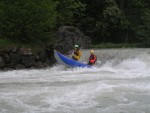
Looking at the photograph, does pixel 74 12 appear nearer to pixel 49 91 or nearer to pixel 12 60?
pixel 12 60

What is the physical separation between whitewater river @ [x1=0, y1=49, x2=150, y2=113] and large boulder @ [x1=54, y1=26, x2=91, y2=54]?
3841 millimetres

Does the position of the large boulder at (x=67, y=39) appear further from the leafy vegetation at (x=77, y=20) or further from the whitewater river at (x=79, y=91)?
the whitewater river at (x=79, y=91)

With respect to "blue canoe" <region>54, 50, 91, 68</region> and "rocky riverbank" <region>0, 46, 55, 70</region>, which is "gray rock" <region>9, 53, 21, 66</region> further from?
"blue canoe" <region>54, 50, 91, 68</region>

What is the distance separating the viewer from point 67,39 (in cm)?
2172

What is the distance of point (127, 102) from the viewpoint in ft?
33.2

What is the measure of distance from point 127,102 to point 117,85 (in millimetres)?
2189

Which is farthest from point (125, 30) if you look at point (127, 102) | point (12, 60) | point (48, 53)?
point (127, 102)

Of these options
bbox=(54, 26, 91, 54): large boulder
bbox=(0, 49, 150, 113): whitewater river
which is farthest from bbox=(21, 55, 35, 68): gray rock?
bbox=(54, 26, 91, 54): large boulder

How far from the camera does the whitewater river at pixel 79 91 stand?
31.7ft

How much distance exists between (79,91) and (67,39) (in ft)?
34.1

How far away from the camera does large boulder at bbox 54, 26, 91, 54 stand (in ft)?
69.3

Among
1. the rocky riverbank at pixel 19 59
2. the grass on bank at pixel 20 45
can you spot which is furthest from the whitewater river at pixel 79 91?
the grass on bank at pixel 20 45

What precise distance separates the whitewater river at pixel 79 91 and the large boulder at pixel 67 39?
12.6 ft

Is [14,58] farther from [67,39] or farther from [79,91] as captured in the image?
[79,91]
